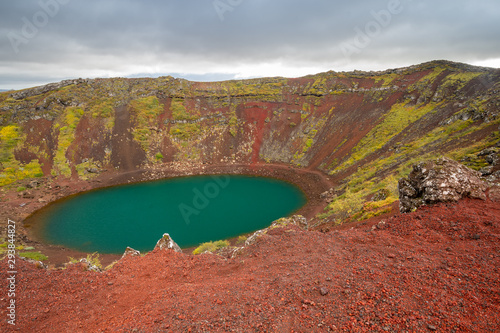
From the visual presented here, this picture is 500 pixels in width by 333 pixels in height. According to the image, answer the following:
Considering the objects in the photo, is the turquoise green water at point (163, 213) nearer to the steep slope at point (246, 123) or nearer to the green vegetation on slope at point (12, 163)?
the steep slope at point (246, 123)

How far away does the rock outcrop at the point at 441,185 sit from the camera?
36.6 ft

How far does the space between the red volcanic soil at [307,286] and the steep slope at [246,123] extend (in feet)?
84.9

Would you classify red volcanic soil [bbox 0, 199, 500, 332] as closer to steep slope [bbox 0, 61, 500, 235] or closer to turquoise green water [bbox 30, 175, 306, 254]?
turquoise green water [bbox 30, 175, 306, 254]

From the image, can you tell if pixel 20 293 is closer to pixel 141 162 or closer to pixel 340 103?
pixel 141 162

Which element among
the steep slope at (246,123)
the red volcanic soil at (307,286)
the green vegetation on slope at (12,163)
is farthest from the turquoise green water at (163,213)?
the red volcanic soil at (307,286)

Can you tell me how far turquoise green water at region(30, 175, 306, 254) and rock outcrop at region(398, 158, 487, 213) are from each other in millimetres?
23191

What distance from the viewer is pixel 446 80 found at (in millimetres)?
55906

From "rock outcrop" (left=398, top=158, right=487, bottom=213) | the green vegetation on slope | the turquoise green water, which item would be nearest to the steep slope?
the green vegetation on slope

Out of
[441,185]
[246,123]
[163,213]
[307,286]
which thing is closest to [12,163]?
[163,213]

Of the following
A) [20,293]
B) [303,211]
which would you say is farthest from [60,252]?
[303,211]

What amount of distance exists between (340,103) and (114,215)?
65.5m

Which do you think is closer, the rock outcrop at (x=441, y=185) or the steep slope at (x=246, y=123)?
the rock outcrop at (x=441, y=185)

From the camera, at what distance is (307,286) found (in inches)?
295

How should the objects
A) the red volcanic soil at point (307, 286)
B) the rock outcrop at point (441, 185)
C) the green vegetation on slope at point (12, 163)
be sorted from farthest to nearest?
the green vegetation on slope at point (12, 163) < the rock outcrop at point (441, 185) < the red volcanic soil at point (307, 286)
